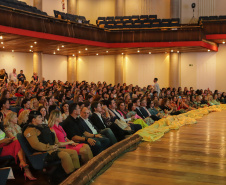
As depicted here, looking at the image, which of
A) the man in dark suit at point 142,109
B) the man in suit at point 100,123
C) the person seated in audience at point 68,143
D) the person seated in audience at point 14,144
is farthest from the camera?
the man in dark suit at point 142,109

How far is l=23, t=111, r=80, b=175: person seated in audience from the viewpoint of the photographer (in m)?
4.02

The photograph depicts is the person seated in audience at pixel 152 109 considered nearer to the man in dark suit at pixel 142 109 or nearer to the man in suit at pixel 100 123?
the man in dark suit at pixel 142 109

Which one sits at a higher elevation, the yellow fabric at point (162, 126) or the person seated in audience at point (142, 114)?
the person seated in audience at point (142, 114)

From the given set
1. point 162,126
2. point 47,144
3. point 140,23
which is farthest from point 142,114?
point 140,23

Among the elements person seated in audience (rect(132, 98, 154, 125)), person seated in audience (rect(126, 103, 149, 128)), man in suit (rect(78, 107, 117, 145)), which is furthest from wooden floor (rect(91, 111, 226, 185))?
person seated in audience (rect(132, 98, 154, 125))

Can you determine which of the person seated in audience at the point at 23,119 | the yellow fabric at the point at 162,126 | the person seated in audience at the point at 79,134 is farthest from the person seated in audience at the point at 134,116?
the person seated in audience at the point at 23,119

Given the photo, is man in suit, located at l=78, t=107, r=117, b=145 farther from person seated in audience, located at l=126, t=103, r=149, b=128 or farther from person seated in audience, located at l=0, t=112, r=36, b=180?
person seated in audience, located at l=126, t=103, r=149, b=128

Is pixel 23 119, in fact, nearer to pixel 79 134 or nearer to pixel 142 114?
pixel 79 134

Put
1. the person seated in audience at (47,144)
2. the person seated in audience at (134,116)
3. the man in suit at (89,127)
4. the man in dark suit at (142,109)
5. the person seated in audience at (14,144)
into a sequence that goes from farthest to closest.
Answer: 1. the man in dark suit at (142,109)
2. the person seated in audience at (134,116)
3. the man in suit at (89,127)
4. the person seated in audience at (14,144)
5. the person seated in audience at (47,144)

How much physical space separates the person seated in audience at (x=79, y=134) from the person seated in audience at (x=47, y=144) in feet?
1.90

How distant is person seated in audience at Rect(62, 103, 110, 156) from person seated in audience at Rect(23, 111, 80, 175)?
58 cm

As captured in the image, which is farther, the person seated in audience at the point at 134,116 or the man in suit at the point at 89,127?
the person seated in audience at the point at 134,116

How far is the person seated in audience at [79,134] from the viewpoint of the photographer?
189 inches

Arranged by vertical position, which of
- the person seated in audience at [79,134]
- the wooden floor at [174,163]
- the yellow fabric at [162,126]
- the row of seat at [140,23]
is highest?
the row of seat at [140,23]
